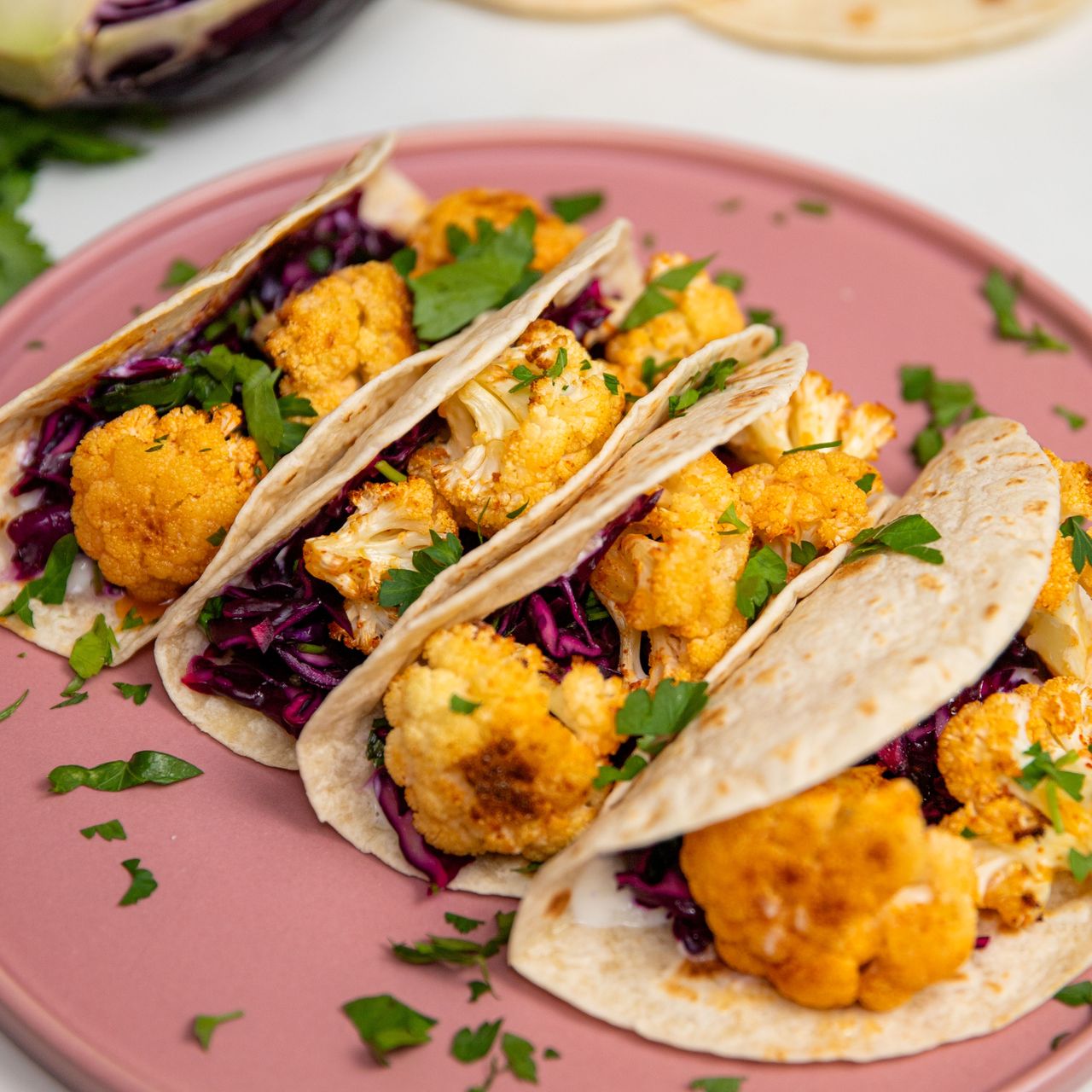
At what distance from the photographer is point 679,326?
3.50 m

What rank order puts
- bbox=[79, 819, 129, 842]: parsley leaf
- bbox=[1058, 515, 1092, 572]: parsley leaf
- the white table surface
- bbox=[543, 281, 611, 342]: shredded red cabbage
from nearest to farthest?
bbox=[79, 819, 129, 842]: parsley leaf → bbox=[1058, 515, 1092, 572]: parsley leaf → bbox=[543, 281, 611, 342]: shredded red cabbage → the white table surface

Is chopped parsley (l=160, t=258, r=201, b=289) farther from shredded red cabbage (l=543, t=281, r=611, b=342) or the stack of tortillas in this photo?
the stack of tortillas

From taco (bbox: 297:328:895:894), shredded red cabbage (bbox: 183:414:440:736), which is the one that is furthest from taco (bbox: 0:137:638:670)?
taco (bbox: 297:328:895:894)

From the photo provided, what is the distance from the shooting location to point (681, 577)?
2.67m

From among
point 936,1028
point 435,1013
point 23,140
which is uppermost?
point 23,140

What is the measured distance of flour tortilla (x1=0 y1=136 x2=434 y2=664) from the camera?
2.95m

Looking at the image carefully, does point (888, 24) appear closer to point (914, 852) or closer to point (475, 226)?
point (475, 226)

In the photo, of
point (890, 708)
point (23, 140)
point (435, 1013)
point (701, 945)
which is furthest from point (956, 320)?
point (23, 140)

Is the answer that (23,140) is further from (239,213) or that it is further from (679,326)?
(679,326)

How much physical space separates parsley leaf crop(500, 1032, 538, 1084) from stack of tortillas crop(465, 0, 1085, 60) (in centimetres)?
421

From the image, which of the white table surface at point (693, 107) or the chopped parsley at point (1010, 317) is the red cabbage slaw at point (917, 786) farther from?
the white table surface at point (693, 107)

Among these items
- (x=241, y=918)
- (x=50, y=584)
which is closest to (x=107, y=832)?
(x=241, y=918)

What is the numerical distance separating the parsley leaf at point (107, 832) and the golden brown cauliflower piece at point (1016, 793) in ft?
5.98

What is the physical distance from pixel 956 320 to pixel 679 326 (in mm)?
1003
